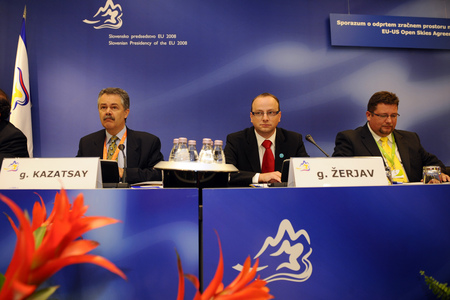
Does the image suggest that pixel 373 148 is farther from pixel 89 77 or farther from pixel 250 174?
pixel 89 77

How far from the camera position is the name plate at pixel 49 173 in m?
1.23

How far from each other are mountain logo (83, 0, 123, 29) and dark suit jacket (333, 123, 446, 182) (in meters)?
2.50

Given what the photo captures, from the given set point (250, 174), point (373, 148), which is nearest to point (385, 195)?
point (250, 174)

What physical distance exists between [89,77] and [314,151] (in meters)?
2.49

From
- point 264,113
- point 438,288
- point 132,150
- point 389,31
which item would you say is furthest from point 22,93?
point 389,31

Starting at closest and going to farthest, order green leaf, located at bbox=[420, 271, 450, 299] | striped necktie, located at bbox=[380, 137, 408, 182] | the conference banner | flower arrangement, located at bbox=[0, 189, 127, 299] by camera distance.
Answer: flower arrangement, located at bbox=[0, 189, 127, 299] → green leaf, located at bbox=[420, 271, 450, 299] → striped necktie, located at bbox=[380, 137, 408, 182] → the conference banner

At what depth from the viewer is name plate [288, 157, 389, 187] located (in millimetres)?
1259

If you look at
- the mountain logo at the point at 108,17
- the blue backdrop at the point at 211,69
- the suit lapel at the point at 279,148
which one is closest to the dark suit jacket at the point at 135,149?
the blue backdrop at the point at 211,69

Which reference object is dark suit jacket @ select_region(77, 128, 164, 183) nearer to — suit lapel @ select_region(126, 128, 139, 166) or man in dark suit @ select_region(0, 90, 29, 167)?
suit lapel @ select_region(126, 128, 139, 166)

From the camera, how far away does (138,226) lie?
976mm

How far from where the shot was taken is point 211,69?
342 centimetres

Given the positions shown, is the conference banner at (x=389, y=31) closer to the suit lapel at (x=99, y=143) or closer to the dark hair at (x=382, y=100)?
the dark hair at (x=382, y=100)

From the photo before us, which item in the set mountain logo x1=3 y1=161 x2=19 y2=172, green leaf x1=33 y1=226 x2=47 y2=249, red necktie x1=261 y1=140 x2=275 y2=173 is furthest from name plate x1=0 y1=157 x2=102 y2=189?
red necktie x1=261 y1=140 x2=275 y2=173

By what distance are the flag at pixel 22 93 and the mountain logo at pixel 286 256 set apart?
2.89 meters
